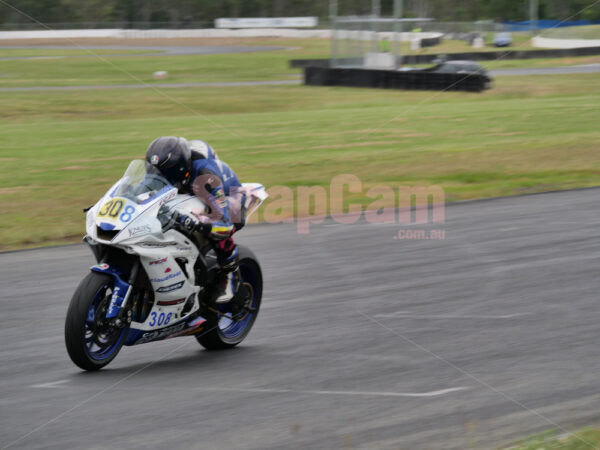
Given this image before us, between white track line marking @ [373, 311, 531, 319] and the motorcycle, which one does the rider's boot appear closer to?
the motorcycle

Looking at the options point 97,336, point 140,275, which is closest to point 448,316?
point 140,275

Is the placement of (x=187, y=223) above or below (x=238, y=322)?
above

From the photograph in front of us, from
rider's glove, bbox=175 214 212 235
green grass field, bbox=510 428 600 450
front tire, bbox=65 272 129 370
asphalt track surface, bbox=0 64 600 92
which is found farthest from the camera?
asphalt track surface, bbox=0 64 600 92

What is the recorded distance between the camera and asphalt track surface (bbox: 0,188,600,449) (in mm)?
4469

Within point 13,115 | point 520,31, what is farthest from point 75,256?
point 520,31

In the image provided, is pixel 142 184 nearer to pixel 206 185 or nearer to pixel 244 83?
pixel 206 185

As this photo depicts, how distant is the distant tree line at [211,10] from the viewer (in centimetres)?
7894

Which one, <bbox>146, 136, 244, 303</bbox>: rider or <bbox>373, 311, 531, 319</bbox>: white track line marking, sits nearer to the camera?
<bbox>146, 136, 244, 303</bbox>: rider

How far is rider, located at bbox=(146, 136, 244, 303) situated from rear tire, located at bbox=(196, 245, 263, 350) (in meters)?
0.23

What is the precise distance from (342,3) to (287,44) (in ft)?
113

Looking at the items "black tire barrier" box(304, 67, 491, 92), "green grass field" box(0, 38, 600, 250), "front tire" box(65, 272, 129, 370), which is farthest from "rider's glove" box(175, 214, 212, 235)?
"black tire barrier" box(304, 67, 491, 92)

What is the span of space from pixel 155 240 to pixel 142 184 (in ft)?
1.32

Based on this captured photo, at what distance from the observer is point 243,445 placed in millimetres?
4234

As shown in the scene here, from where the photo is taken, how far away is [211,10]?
299ft
